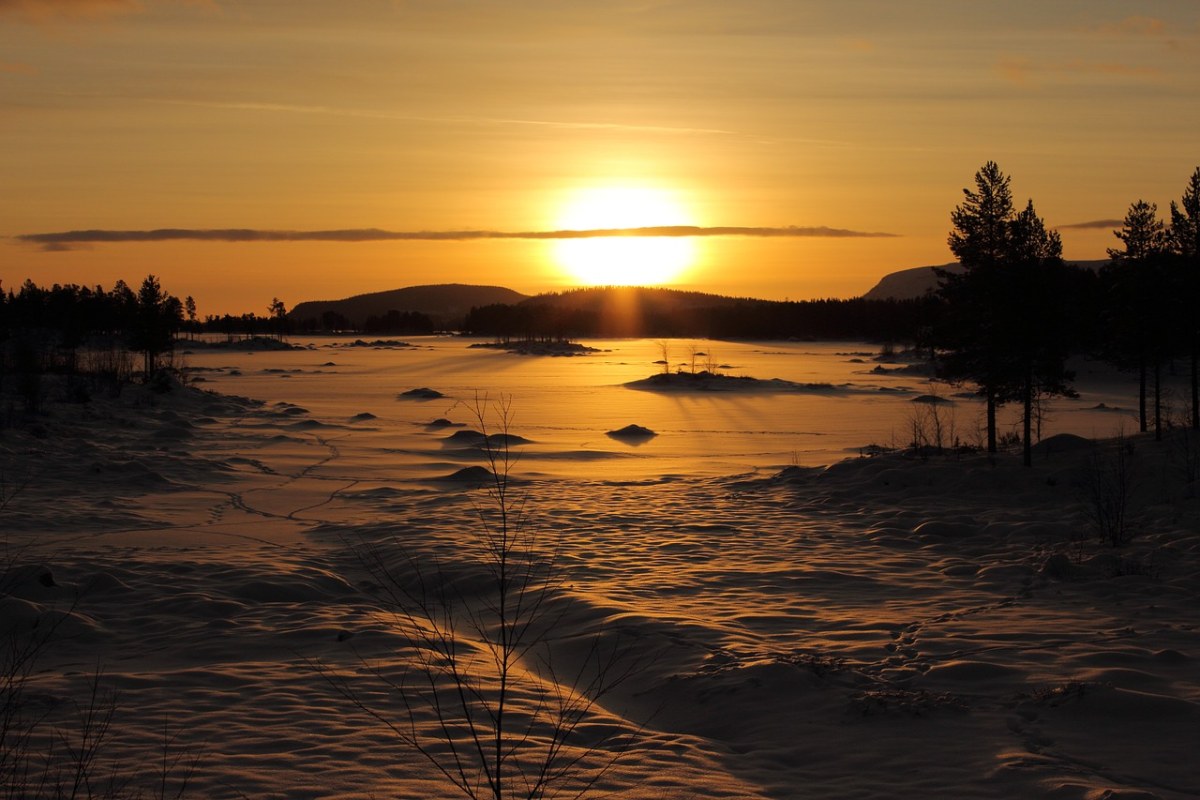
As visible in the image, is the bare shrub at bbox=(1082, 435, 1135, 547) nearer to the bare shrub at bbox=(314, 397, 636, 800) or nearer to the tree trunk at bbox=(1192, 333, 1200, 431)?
the tree trunk at bbox=(1192, 333, 1200, 431)

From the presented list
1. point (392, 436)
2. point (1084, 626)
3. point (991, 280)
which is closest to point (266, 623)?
point (1084, 626)

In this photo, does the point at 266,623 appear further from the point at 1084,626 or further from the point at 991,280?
the point at 991,280

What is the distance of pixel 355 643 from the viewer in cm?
1012

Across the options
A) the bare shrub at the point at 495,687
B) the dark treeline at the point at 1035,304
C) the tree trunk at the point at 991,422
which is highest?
the dark treeline at the point at 1035,304

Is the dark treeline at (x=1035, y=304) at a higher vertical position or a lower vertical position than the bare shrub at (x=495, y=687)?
higher

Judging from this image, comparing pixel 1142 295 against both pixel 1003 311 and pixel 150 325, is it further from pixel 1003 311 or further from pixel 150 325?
pixel 150 325

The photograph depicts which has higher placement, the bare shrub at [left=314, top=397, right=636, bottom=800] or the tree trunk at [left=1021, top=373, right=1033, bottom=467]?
the tree trunk at [left=1021, top=373, right=1033, bottom=467]

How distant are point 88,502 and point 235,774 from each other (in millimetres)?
12936

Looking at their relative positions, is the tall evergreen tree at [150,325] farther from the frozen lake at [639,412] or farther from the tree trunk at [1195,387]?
the tree trunk at [1195,387]

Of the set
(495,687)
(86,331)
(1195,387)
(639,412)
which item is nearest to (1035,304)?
(1195,387)

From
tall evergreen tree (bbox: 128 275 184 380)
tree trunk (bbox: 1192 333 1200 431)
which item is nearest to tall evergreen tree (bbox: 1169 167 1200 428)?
tree trunk (bbox: 1192 333 1200 431)

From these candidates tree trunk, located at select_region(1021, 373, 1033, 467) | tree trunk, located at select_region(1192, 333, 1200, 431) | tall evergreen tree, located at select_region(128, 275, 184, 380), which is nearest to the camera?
tree trunk, located at select_region(1021, 373, 1033, 467)

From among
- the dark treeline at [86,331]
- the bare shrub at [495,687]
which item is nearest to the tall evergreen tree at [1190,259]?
the bare shrub at [495,687]

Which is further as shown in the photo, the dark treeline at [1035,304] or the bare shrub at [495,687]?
the dark treeline at [1035,304]
